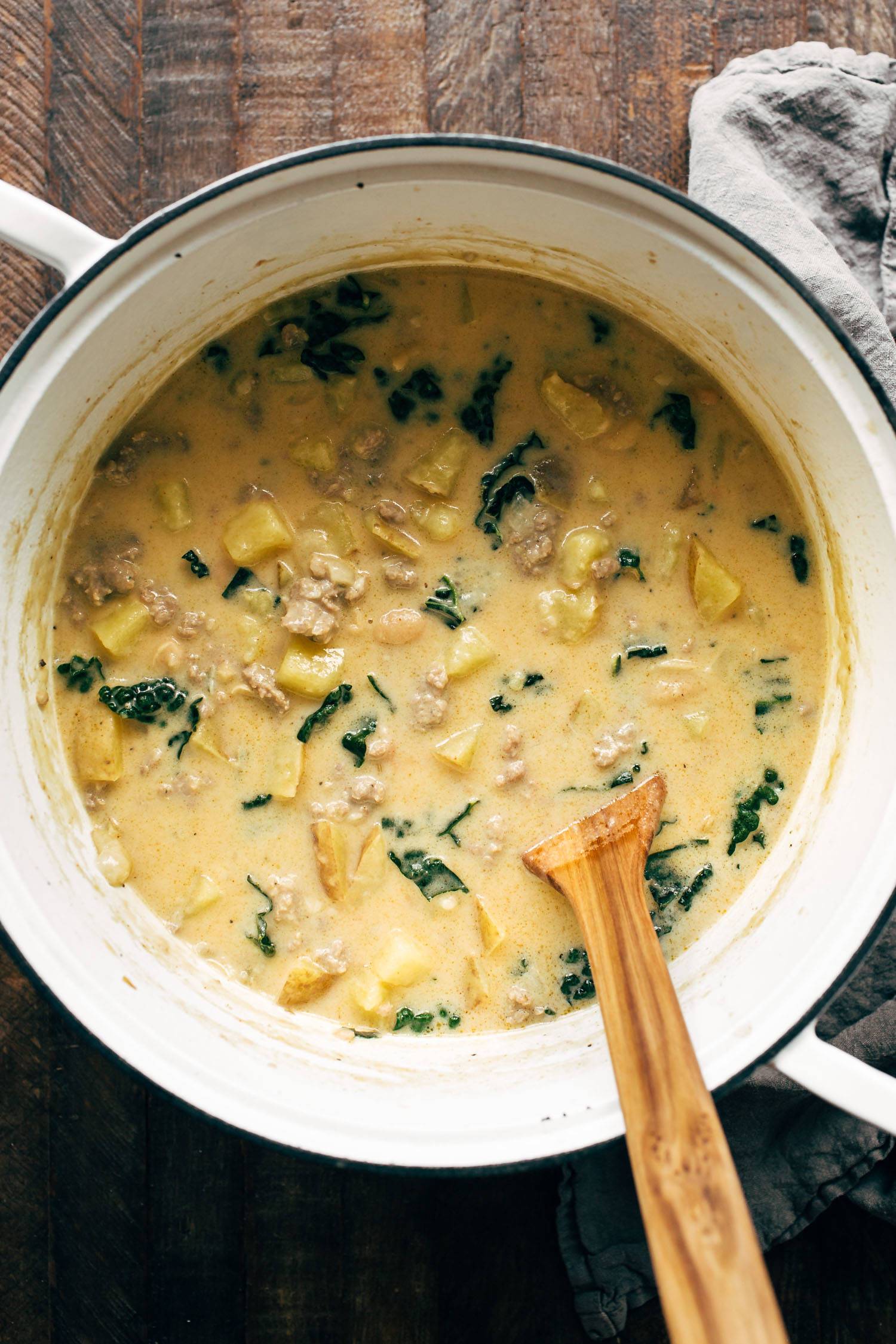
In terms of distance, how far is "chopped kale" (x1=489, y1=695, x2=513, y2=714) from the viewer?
1.97 metres

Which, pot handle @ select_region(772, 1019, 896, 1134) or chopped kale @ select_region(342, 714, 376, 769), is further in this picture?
chopped kale @ select_region(342, 714, 376, 769)

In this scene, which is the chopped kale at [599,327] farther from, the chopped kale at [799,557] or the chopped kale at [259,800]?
the chopped kale at [259,800]

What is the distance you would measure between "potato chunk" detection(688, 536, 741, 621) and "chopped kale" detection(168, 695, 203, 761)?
3.15ft

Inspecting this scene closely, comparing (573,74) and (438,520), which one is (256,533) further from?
(573,74)

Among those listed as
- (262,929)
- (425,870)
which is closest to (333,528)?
(425,870)

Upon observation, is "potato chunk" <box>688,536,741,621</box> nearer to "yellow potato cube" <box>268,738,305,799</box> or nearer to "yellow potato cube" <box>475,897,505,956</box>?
"yellow potato cube" <box>475,897,505,956</box>

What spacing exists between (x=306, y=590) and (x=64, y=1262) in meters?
1.37

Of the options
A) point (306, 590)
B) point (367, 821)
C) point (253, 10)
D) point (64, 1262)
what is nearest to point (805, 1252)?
point (367, 821)

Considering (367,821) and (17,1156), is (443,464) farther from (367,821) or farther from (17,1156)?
(17,1156)

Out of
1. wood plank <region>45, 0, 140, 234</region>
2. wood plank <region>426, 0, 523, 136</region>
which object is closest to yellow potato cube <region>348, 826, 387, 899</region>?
wood plank <region>45, 0, 140, 234</region>

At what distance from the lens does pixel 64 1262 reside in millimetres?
1998

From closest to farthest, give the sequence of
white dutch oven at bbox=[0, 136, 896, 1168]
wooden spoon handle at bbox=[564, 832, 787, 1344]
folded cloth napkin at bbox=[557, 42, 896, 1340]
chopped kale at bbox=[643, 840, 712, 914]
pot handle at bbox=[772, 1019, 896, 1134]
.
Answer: wooden spoon handle at bbox=[564, 832, 787, 1344]
pot handle at bbox=[772, 1019, 896, 1134]
white dutch oven at bbox=[0, 136, 896, 1168]
folded cloth napkin at bbox=[557, 42, 896, 1340]
chopped kale at bbox=[643, 840, 712, 914]

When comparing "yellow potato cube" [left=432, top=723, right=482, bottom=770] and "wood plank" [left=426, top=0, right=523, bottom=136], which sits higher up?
"wood plank" [left=426, top=0, right=523, bottom=136]

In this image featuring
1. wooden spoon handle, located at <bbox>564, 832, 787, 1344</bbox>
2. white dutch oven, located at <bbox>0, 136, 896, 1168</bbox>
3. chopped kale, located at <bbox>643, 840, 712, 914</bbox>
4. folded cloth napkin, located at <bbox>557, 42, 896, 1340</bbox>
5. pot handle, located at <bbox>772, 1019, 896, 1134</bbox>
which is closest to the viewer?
wooden spoon handle, located at <bbox>564, 832, 787, 1344</bbox>
